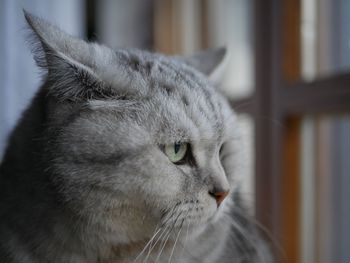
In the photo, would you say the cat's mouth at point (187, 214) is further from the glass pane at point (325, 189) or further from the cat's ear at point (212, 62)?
the glass pane at point (325, 189)

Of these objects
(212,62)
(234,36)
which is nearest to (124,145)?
(212,62)

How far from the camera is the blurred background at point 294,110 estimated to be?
119 centimetres

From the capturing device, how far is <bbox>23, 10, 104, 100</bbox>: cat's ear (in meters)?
0.62

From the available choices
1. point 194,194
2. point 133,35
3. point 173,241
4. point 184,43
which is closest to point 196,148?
point 194,194

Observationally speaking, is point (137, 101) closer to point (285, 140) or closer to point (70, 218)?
point (70, 218)

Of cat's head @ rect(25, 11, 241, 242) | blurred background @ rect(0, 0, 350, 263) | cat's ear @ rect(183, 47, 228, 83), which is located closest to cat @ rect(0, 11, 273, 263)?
cat's head @ rect(25, 11, 241, 242)

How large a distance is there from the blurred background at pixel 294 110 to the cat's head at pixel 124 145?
0.41 meters

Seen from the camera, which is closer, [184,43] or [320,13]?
[320,13]

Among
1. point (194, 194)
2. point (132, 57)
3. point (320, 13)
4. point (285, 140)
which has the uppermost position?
point (320, 13)

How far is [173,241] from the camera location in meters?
0.77

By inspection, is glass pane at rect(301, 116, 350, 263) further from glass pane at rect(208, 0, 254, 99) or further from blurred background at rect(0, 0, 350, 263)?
glass pane at rect(208, 0, 254, 99)

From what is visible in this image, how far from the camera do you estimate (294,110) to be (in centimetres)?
130

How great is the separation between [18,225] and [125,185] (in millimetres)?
232

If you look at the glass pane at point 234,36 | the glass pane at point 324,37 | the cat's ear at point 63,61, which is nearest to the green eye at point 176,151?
the cat's ear at point 63,61
